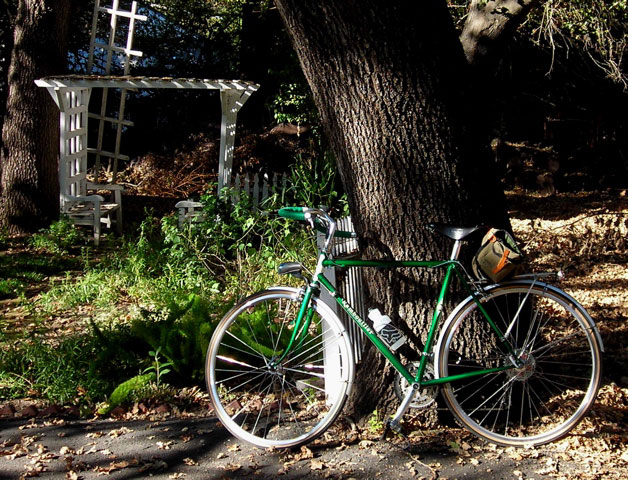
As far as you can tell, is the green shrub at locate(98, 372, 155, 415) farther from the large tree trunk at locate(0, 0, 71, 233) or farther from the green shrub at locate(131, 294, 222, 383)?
the large tree trunk at locate(0, 0, 71, 233)

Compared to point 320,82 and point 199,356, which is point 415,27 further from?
point 199,356

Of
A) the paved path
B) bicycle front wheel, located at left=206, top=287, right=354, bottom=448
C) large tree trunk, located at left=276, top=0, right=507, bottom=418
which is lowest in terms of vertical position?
the paved path

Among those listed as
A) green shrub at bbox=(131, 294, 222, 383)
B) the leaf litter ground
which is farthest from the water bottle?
green shrub at bbox=(131, 294, 222, 383)

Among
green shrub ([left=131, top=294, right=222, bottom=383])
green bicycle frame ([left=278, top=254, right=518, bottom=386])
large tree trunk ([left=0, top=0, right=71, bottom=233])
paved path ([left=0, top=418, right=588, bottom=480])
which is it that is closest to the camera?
paved path ([left=0, top=418, right=588, bottom=480])

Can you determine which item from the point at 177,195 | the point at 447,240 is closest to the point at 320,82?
the point at 447,240

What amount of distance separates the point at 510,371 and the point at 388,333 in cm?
67

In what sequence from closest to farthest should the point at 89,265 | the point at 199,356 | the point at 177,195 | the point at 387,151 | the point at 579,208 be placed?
the point at 387,151 → the point at 199,356 → the point at 89,265 → the point at 579,208 → the point at 177,195

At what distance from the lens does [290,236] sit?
680 centimetres

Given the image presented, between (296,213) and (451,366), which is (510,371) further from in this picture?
(296,213)

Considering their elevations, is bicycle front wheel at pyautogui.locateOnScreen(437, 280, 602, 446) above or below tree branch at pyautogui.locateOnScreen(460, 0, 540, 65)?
below

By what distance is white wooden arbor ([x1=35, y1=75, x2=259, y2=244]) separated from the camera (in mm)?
8664

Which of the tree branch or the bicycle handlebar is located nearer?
the bicycle handlebar

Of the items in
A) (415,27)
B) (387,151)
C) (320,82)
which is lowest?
(387,151)

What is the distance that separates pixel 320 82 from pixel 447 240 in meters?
1.05
